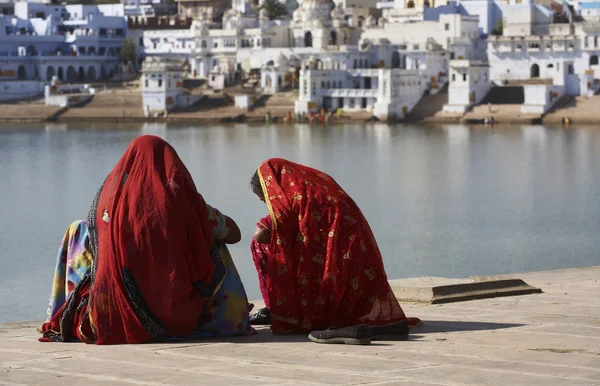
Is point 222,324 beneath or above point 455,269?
above

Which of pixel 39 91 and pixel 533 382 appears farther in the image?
pixel 39 91

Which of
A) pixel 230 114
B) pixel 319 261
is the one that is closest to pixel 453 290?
pixel 319 261

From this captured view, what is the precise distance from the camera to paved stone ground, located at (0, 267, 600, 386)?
3803 mm

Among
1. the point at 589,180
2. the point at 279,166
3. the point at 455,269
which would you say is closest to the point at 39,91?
the point at 589,180

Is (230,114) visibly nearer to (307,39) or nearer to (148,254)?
(307,39)

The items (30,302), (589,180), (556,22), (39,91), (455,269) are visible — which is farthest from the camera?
(39,91)

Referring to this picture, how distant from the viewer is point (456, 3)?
3950 cm

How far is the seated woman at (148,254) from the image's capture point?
443 cm

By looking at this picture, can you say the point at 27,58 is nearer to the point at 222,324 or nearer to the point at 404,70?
the point at 404,70

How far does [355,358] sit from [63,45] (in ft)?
133

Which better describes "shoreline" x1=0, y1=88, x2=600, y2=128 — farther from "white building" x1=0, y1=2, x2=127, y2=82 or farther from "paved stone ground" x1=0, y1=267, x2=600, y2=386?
"paved stone ground" x1=0, y1=267, x2=600, y2=386

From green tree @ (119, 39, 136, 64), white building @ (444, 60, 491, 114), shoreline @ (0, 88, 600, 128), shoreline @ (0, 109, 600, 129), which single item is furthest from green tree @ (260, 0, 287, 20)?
white building @ (444, 60, 491, 114)

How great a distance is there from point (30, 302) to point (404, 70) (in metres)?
26.5

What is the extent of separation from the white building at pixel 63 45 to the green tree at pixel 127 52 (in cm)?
59
